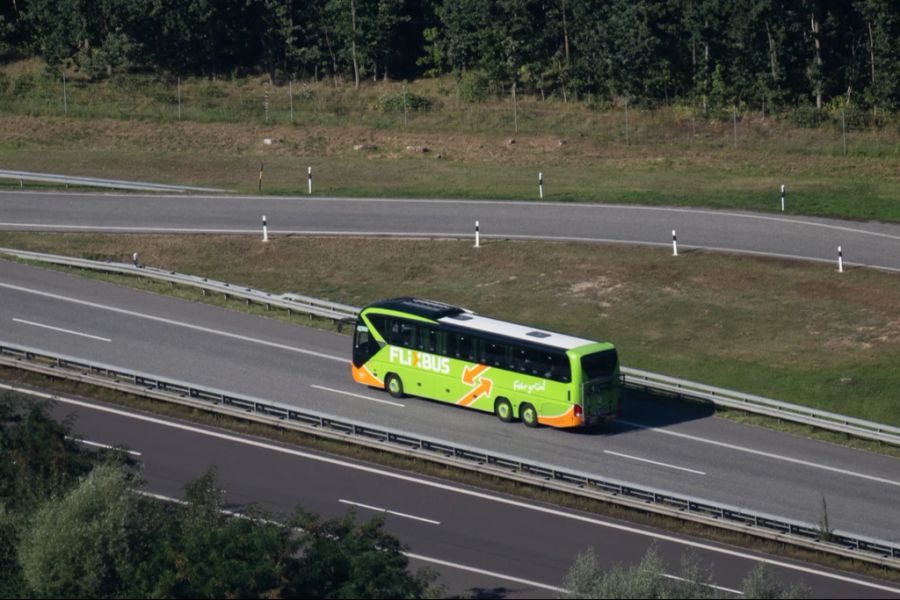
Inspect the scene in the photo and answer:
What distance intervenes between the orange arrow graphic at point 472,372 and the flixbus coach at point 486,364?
0.03 m

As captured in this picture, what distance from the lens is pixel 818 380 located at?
137 feet

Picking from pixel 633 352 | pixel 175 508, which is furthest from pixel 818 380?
pixel 175 508

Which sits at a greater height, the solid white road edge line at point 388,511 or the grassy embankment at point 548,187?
the grassy embankment at point 548,187

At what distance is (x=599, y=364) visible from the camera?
37.5 meters

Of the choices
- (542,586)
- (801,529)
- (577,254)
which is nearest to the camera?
(542,586)

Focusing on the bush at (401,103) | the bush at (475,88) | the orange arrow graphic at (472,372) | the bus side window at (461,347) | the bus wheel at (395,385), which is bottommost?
the bus wheel at (395,385)

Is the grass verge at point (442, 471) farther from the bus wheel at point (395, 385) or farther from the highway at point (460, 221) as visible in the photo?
the highway at point (460, 221)

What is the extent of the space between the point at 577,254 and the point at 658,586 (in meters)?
30.6

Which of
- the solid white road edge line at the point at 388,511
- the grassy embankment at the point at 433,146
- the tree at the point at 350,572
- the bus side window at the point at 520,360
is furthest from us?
the grassy embankment at the point at 433,146

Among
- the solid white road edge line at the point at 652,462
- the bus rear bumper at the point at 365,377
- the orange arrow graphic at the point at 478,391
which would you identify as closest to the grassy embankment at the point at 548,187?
the solid white road edge line at the point at 652,462

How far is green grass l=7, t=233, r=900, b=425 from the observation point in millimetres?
42656

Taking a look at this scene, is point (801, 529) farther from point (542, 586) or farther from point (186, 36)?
point (186, 36)

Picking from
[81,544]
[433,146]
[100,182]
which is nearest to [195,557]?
[81,544]

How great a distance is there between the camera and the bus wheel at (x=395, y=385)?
132 ft
